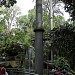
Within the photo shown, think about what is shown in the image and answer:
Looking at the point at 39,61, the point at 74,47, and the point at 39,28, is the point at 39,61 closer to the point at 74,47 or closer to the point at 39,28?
the point at 39,28

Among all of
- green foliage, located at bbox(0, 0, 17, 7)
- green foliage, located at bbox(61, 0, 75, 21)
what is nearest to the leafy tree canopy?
green foliage, located at bbox(61, 0, 75, 21)

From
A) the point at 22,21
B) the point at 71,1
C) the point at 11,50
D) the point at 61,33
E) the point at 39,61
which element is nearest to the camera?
the point at 39,61

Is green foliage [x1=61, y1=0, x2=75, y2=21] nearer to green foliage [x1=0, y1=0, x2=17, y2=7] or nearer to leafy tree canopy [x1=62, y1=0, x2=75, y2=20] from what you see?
leafy tree canopy [x1=62, y1=0, x2=75, y2=20]

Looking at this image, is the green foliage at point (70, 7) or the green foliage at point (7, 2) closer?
the green foliage at point (70, 7)

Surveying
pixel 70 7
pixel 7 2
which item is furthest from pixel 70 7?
pixel 7 2

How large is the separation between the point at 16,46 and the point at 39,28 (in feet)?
47.6

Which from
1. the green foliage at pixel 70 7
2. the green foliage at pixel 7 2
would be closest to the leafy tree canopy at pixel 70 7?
the green foliage at pixel 70 7

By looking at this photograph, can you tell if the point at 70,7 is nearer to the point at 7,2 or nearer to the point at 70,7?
the point at 70,7

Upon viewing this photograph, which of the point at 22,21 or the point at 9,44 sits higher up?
the point at 22,21

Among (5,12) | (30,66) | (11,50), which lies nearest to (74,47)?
(30,66)

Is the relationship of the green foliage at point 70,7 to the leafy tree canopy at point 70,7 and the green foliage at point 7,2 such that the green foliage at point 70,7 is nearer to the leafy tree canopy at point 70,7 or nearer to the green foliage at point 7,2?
the leafy tree canopy at point 70,7

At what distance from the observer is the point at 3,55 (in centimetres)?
2081

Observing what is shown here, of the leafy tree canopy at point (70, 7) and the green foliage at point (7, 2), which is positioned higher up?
the green foliage at point (7, 2)

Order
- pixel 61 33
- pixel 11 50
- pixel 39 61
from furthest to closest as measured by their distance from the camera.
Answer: pixel 11 50
pixel 61 33
pixel 39 61
